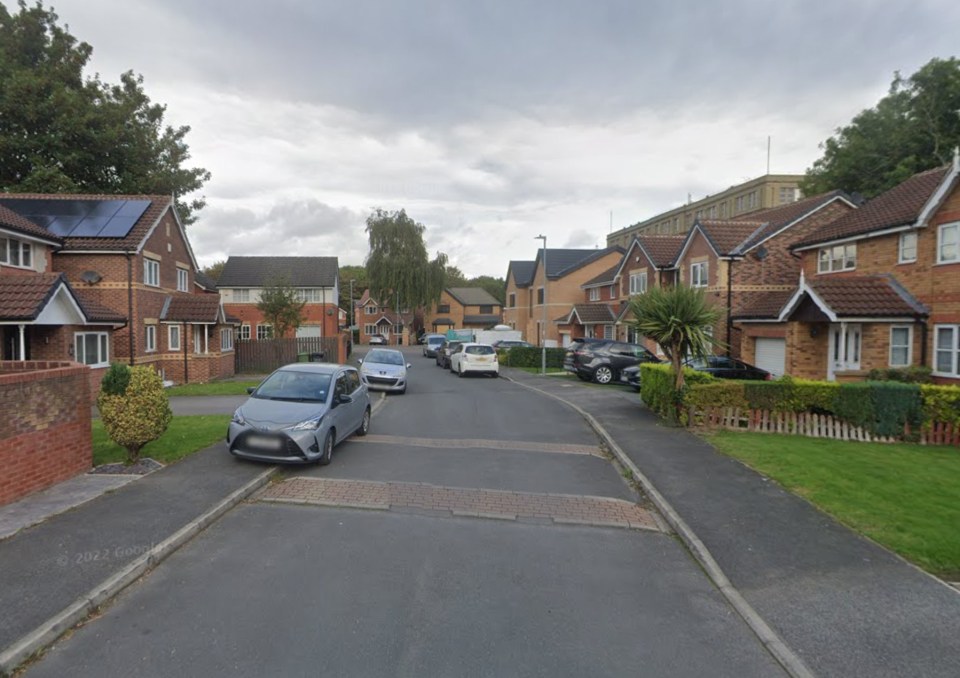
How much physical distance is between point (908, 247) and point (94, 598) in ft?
69.0

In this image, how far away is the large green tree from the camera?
26.3 meters

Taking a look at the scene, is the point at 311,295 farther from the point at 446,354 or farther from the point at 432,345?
the point at 446,354

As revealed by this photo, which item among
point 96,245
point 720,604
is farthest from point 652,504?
point 96,245

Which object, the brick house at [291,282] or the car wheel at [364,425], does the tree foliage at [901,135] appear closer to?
the car wheel at [364,425]

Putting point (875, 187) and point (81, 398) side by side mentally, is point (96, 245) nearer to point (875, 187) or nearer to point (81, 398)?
point (81, 398)

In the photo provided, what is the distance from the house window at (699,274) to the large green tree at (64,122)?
29.7 m

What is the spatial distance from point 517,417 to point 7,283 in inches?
529

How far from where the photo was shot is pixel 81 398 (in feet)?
25.0

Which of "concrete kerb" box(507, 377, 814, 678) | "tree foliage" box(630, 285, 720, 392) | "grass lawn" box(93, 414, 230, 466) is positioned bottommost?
"concrete kerb" box(507, 377, 814, 678)

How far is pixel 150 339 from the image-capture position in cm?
2188

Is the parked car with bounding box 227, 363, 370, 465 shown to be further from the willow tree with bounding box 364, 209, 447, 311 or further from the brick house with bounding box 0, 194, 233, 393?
the willow tree with bounding box 364, 209, 447, 311

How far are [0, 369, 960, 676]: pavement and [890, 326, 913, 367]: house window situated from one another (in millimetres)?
11567

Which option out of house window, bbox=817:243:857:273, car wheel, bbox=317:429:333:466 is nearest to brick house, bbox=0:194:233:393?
car wheel, bbox=317:429:333:466

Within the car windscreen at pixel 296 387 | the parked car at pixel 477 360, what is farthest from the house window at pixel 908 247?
the car windscreen at pixel 296 387
